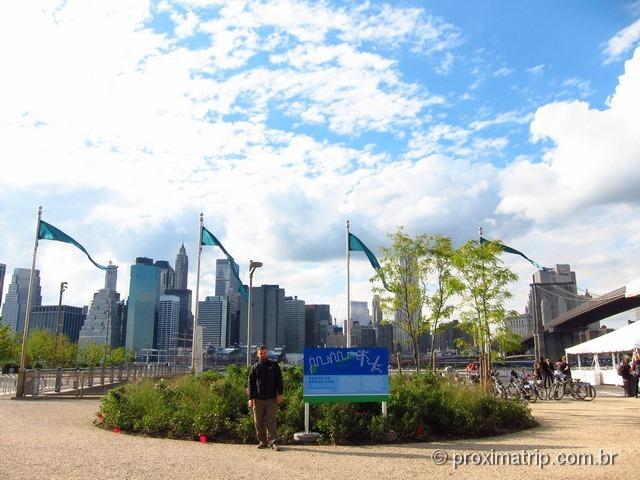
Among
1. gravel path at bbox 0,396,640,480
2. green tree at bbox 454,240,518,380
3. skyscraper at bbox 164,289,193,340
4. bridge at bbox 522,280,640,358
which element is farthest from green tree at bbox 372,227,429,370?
skyscraper at bbox 164,289,193,340

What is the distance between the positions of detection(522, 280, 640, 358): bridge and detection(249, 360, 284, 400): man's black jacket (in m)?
53.3

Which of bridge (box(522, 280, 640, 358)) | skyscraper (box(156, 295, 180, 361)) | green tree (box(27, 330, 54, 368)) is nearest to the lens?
bridge (box(522, 280, 640, 358))

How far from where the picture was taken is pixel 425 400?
11.5 meters

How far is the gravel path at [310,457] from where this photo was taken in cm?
783

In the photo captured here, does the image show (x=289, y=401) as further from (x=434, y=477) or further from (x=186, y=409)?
(x=434, y=477)

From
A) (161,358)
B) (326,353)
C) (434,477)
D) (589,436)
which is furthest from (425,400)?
(161,358)

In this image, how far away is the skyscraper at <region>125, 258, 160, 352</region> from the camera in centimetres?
12725

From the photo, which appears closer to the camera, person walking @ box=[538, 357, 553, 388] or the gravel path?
the gravel path

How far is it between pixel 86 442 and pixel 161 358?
144826 mm

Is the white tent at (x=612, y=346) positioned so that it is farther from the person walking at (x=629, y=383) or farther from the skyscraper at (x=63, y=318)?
the skyscraper at (x=63, y=318)

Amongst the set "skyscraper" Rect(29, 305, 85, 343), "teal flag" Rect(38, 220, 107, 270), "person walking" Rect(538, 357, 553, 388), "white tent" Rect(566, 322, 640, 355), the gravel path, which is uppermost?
"skyscraper" Rect(29, 305, 85, 343)

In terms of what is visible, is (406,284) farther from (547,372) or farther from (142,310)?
(142,310)

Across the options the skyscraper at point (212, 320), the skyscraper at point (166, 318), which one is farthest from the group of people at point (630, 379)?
the skyscraper at point (166, 318)

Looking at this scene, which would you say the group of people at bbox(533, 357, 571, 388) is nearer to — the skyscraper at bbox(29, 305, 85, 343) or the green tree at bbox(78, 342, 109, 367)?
the green tree at bbox(78, 342, 109, 367)
